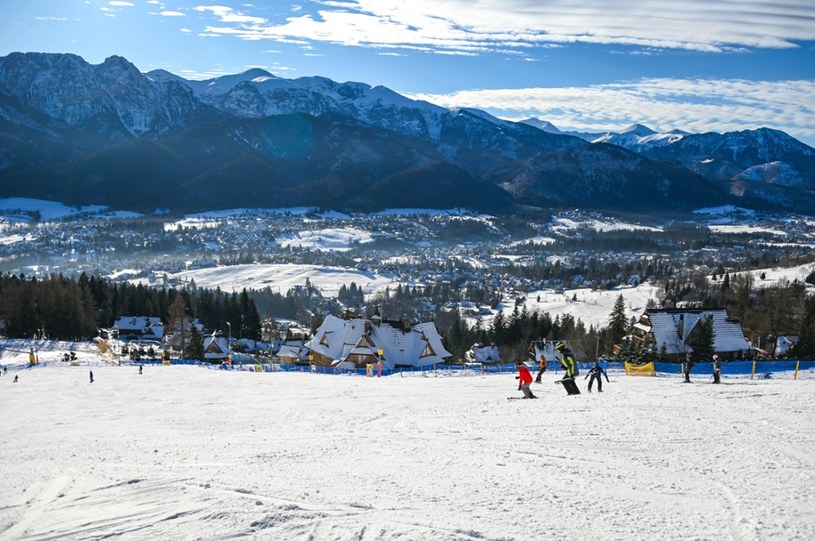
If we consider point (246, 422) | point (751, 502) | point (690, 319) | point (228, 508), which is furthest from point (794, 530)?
point (690, 319)

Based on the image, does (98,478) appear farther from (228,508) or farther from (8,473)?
(228,508)

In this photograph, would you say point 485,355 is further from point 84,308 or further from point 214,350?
point 84,308

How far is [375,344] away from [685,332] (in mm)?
26389

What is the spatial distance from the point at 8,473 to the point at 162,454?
9.94ft

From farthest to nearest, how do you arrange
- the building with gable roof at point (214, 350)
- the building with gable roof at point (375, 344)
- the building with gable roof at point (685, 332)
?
the building with gable roof at point (214, 350), the building with gable roof at point (375, 344), the building with gable roof at point (685, 332)

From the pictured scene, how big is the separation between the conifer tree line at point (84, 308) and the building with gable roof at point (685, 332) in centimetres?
→ 5083

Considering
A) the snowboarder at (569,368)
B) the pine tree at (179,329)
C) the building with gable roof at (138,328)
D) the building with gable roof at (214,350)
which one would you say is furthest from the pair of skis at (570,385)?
the building with gable roof at (138,328)

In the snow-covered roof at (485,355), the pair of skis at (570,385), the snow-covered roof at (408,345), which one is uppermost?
the pair of skis at (570,385)

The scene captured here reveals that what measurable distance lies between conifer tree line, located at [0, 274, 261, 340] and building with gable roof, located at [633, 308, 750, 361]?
50832 millimetres

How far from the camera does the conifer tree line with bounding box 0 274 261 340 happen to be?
68188mm

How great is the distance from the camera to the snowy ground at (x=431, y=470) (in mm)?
8945

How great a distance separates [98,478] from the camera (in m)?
11.9

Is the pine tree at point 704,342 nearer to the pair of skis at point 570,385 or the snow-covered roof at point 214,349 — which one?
the pair of skis at point 570,385

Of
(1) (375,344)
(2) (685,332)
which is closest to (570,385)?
(1) (375,344)
